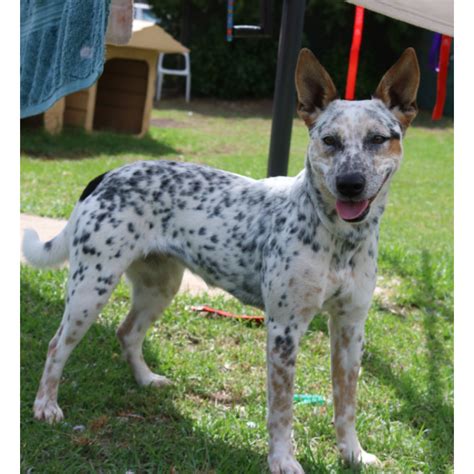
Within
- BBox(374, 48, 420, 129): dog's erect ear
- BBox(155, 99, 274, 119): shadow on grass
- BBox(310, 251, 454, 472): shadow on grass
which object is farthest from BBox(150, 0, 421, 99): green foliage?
BBox(374, 48, 420, 129): dog's erect ear

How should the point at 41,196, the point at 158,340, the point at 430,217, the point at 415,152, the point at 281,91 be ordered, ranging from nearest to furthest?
the point at 158,340
the point at 281,91
the point at 41,196
the point at 430,217
the point at 415,152

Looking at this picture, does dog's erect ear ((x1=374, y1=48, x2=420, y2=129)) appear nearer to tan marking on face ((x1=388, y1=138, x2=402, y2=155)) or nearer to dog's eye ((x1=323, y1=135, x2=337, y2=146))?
A: tan marking on face ((x1=388, y1=138, x2=402, y2=155))

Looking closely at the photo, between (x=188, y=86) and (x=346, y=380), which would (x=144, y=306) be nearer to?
(x=346, y=380)

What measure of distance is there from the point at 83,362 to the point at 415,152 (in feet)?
36.5

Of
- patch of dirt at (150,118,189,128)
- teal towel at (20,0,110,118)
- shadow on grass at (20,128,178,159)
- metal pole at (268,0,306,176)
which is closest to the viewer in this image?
teal towel at (20,0,110,118)

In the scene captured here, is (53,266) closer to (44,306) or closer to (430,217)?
(44,306)

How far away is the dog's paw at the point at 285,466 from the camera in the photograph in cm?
Result: 311

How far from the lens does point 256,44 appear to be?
18.5 m

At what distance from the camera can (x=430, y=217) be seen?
29.8ft

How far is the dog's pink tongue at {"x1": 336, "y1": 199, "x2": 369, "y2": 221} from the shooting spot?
2.89 meters

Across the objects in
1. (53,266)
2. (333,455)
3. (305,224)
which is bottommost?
(333,455)

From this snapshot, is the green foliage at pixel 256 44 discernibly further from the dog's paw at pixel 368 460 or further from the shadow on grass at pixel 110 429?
the dog's paw at pixel 368 460

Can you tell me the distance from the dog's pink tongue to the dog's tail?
1.51 m

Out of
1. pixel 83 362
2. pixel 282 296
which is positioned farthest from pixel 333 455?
pixel 83 362
